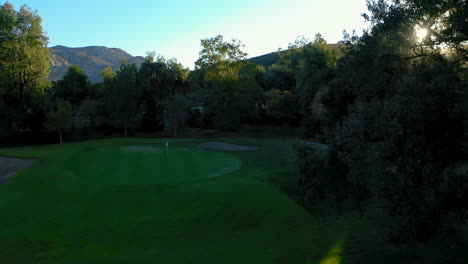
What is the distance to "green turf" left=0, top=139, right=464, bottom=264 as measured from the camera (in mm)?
8055

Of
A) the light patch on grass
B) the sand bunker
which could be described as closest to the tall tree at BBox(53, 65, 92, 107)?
the sand bunker

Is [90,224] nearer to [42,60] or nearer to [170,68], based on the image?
[42,60]

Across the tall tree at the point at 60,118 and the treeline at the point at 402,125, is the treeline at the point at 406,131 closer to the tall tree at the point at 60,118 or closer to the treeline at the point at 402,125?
the treeline at the point at 402,125

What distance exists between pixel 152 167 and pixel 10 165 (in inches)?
435

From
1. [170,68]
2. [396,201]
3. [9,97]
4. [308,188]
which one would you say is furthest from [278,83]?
[396,201]

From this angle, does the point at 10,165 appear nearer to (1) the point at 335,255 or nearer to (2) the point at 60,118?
(2) the point at 60,118

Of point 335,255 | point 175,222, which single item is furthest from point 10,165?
point 335,255

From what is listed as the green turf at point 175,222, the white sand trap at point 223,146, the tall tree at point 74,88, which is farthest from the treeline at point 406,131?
the tall tree at point 74,88

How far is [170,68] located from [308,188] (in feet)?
182

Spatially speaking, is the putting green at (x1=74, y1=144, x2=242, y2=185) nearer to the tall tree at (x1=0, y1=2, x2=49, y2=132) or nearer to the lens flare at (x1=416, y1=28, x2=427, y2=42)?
the lens flare at (x1=416, y1=28, x2=427, y2=42)

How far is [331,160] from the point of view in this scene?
34.3ft

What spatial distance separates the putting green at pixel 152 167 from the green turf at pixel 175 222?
→ 0.38 ft

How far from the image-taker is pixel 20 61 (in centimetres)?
4253

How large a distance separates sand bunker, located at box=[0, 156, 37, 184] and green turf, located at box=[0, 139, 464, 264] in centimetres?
142
